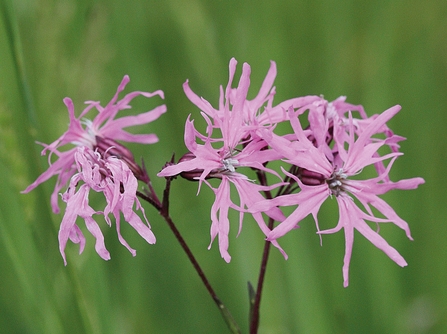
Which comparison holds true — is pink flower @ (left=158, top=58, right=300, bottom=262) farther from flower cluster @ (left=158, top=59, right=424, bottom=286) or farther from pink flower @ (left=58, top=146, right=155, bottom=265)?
pink flower @ (left=58, top=146, right=155, bottom=265)

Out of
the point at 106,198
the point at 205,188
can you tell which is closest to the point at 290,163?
the point at 106,198

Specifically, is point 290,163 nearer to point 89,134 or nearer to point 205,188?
point 89,134

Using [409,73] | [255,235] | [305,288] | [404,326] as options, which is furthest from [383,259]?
[409,73]

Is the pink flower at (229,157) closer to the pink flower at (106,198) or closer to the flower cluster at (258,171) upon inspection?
the flower cluster at (258,171)

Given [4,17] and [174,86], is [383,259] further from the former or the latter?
[4,17]

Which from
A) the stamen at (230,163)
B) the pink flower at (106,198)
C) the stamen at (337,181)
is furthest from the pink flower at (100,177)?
the stamen at (337,181)

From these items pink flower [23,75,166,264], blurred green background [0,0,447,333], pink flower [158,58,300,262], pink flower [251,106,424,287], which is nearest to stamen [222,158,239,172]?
pink flower [158,58,300,262]

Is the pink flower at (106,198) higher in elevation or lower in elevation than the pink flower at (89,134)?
lower
